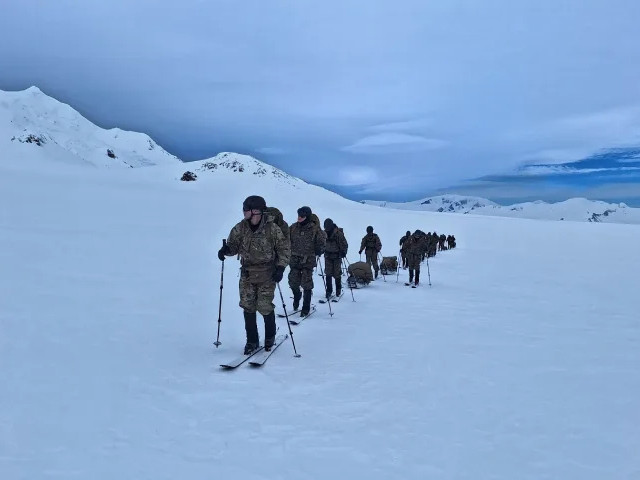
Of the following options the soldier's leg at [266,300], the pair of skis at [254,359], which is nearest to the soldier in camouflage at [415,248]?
the pair of skis at [254,359]

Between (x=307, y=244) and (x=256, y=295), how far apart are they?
320cm

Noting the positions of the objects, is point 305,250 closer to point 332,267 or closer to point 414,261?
point 332,267

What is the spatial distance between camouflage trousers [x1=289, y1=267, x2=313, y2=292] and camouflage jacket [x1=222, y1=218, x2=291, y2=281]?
10.4ft

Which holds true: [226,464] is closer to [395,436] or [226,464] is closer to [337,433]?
[337,433]

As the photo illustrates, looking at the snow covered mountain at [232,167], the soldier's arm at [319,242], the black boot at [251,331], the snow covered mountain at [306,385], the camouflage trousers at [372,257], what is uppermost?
the snow covered mountain at [232,167]

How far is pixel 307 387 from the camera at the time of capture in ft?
20.7

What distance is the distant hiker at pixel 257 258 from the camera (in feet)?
24.3

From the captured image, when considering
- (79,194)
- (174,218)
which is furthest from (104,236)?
(79,194)

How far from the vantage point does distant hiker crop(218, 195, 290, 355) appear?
24.3ft

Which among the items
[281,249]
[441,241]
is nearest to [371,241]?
[281,249]

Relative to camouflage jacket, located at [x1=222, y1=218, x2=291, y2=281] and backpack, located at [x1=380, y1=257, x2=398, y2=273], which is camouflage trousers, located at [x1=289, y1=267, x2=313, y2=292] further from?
backpack, located at [x1=380, y1=257, x2=398, y2=273]

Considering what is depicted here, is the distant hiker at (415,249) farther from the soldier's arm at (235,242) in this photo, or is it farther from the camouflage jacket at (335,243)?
the soldier's arm at (235,242)

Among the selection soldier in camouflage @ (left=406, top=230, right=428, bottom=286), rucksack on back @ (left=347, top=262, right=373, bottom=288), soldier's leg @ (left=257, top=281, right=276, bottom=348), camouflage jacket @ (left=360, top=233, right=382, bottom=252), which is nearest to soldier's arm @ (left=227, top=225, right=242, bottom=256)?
soldier's leg @ (left=257, top=281, right=276, bottom=348)

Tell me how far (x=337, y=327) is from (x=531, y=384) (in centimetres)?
416
